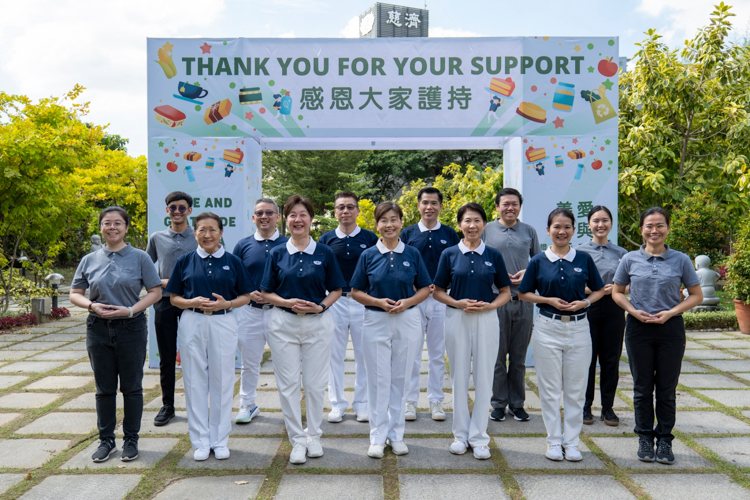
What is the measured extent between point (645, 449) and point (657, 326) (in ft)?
2.56

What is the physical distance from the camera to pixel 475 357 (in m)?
3.39

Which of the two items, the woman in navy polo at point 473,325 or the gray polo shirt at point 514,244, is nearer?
the woman in navy polo at point 473,325

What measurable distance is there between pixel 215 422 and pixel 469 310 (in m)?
1.76

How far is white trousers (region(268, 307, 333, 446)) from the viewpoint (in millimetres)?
3330

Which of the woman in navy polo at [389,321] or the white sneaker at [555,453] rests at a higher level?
the woman in navy polo at [389,321]

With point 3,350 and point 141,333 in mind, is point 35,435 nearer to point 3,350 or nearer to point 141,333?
point 141,333

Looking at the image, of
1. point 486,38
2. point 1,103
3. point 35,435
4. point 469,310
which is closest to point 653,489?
point 469,310

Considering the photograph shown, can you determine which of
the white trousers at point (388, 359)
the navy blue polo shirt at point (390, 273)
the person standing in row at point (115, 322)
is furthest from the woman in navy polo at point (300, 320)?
the person standing in row at point (115, 322)

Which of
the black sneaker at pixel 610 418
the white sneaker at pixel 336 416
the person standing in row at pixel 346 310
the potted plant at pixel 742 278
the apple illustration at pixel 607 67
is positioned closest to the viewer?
the black sneaker at pixel 610 418

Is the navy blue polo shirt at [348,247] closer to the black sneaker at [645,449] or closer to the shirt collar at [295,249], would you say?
the shirt collar at [295,249]

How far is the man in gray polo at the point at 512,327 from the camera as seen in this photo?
411 cm

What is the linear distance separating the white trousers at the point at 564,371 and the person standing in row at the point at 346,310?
142cm

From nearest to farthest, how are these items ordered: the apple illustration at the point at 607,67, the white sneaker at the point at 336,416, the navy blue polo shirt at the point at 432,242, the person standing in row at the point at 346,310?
the white sneaker at the point at 336,416
the person standing in row at the point at 346,310
the navy blue polo shirt at the point at 432,242
the apple illustration at the point at 607,67

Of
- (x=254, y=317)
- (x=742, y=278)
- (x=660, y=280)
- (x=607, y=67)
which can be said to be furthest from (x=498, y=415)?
(x=742, y=278)
